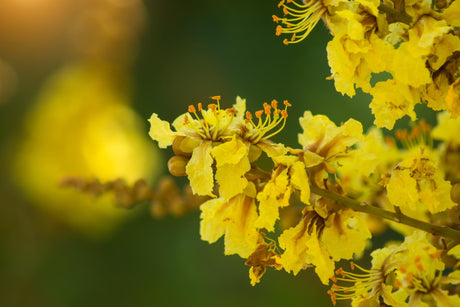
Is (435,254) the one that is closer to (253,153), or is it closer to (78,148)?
(253,153)

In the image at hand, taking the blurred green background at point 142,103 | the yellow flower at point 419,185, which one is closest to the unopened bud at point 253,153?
the yellow flower at point 419,185

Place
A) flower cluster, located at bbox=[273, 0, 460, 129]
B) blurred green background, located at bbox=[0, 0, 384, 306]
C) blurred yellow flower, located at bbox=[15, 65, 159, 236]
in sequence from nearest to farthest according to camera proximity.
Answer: flower cluster, located at bbox=[273, 0, 460, 129]
blurred green background, located at bbox=[0, 0, 384, 306]
blurred yellow flower, located at bbox=[15, 65, 159, 236]

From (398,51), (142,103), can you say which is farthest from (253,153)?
(142,103)

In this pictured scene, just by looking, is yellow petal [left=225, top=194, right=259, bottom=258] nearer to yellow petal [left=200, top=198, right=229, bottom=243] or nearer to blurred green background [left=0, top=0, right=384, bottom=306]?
yellow petal [left=200, top=198, right=229, bottom=243]

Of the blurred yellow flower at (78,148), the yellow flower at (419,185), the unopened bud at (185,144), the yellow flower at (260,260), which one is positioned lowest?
the yellow flower at (419,185)

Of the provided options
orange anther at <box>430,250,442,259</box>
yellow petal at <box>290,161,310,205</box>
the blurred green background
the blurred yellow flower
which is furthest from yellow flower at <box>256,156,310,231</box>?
the blurred yellow flower

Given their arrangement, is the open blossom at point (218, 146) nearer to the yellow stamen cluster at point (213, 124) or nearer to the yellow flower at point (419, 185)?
the yellow stamen cluster at point (213, 124)
